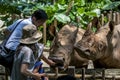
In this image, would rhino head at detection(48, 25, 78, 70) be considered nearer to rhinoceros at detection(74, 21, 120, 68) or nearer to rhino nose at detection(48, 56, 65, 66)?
rhino nose at detection(48, 56, 65, 66)

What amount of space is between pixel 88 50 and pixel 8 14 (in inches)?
264

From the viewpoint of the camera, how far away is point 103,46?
848 cm

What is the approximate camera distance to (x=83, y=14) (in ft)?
43.2

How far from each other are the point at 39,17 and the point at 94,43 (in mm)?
3080

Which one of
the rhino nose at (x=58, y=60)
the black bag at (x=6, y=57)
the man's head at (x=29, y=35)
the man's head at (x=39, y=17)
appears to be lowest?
the rhino nose at (x=58, y=60)

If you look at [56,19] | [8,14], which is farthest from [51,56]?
[8,14]

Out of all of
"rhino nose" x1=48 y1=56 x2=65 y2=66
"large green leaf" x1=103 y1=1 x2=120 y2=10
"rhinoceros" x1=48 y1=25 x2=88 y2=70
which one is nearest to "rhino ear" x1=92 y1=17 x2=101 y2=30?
"rhinoceros" x1=48 y1=25 x2=88 y2=70

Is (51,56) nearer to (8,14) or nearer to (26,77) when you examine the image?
(26,77)

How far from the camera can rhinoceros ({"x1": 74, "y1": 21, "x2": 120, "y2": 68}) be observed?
8031mm

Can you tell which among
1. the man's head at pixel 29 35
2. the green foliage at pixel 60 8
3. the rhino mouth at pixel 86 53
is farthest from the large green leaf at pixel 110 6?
the man's head at pixel 29 35

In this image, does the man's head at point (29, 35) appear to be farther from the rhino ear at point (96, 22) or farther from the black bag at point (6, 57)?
the rhino ear at point (96, 22)

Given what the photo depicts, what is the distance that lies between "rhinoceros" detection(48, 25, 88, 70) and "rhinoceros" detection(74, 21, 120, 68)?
1.06ft

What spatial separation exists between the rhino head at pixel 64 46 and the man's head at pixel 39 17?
A: 2.42m

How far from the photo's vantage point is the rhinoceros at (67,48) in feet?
26.4
